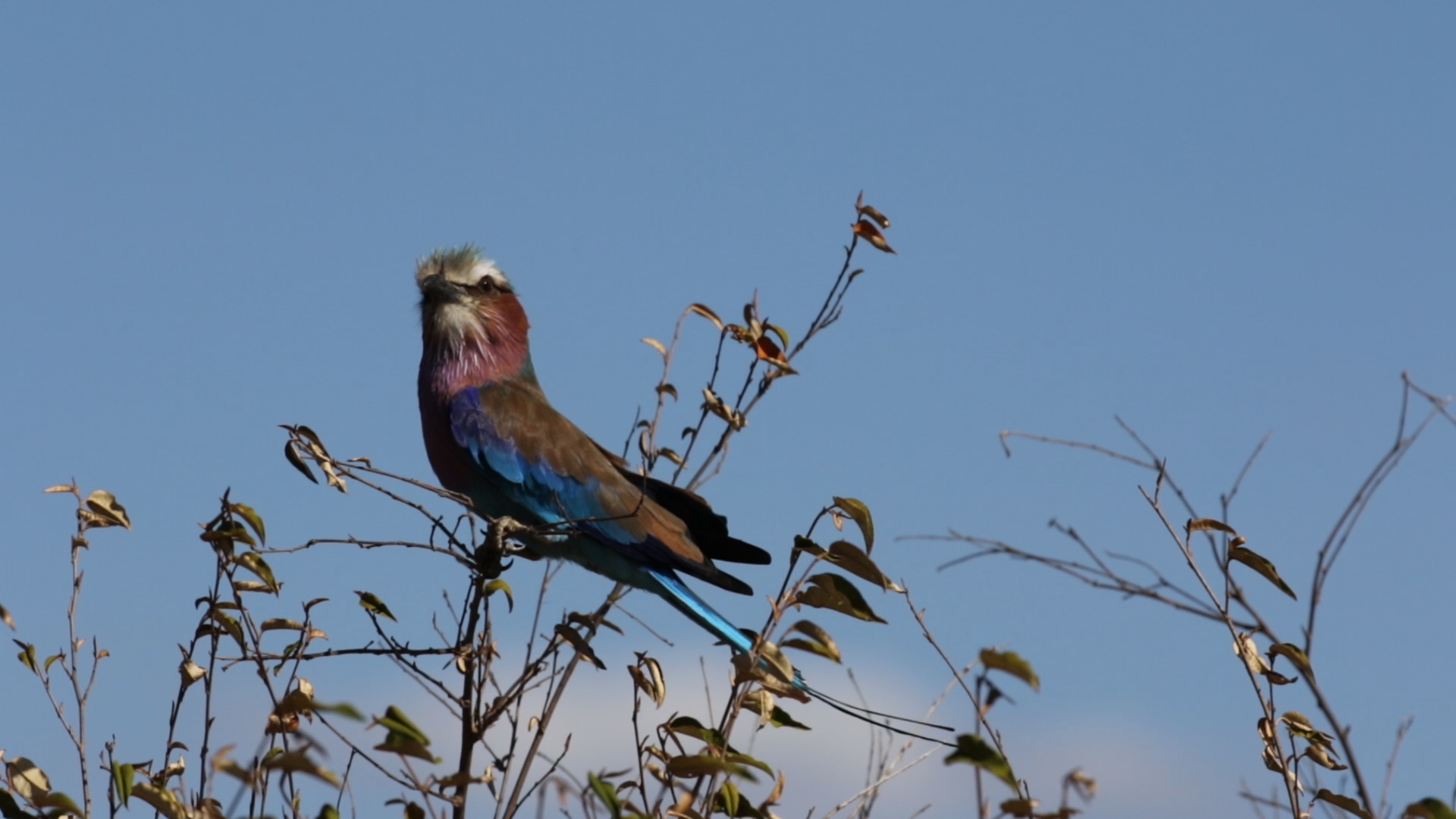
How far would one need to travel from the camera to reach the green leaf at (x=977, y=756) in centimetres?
215

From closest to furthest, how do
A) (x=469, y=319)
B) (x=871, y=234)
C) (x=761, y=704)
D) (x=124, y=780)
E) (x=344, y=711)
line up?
(x=344, y=711), (x=124, y=780), (x=761, y=704), (x=871, y=234), (x=469, y=319)

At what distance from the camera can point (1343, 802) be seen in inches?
119

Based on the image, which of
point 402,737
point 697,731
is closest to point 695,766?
point 697,731

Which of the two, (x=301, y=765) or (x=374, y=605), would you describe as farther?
(x=374, y=605)

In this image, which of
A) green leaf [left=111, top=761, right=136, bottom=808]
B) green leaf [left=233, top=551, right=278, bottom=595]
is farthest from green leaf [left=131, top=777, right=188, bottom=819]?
green leaf [left=233, top=551, right=278, bottom=595]

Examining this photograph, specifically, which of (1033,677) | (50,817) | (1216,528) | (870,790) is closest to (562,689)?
(870,790)

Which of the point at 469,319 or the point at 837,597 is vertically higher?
the point at 469,319

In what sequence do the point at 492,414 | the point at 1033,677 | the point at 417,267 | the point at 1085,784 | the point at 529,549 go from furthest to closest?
the point at 417,267, the point at 492,414, the point at 529,549, the point at 1085,784, the point at 1033,677

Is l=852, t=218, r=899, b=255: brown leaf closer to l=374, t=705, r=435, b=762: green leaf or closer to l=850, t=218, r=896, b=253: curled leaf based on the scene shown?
l=850, t=218, r=896, b=253: curled leaf

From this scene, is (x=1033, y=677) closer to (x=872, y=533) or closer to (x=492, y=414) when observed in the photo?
(x=872, y=533)

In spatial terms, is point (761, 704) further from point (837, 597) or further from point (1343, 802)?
point (1343, 802)

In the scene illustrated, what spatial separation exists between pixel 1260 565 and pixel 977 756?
4.21 feet

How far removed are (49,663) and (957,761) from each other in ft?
8.44

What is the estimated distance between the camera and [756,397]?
3.96 m
